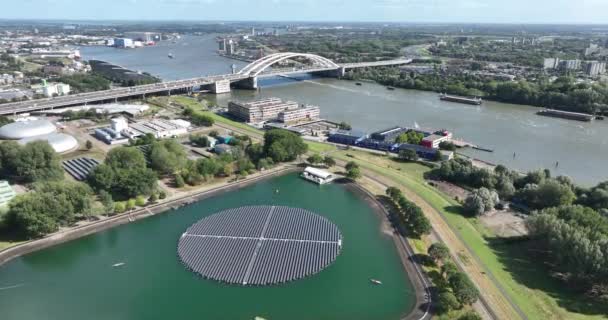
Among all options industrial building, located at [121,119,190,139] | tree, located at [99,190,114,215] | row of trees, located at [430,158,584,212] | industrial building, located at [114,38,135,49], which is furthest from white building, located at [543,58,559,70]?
industrial building, located at [114,38,135,49]

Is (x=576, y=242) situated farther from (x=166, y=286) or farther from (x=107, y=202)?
(x=107, y=202)

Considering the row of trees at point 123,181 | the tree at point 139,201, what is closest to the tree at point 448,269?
the tree at point 139,201

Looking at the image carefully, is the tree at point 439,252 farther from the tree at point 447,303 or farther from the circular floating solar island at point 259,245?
the circular floating solar island at point 259,245

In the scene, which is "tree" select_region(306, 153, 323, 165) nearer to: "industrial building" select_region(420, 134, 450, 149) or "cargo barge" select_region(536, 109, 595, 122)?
"industrial building" select_region(420, 134, 450, 149)

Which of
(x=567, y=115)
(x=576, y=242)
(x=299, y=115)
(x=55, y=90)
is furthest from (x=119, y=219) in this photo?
(x=567, y=115)

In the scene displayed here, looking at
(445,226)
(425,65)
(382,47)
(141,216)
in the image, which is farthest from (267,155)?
(382,47)

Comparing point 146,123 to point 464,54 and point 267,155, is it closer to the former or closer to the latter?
point 267,155

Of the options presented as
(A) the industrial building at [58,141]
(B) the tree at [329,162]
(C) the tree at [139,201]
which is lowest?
(C) the tree at [139,201]
